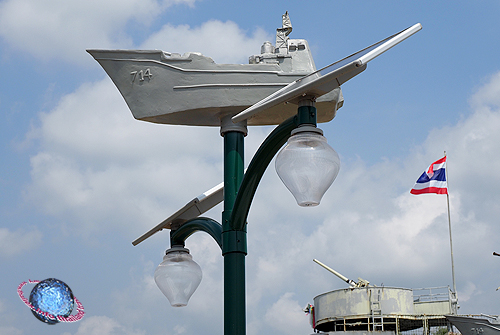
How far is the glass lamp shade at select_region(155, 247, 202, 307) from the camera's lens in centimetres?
623

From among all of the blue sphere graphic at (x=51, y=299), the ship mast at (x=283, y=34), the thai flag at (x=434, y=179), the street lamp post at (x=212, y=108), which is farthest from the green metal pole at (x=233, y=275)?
the thai flag at (x=434, y=179)

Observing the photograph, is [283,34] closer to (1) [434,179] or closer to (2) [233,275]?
(2) [233,275]

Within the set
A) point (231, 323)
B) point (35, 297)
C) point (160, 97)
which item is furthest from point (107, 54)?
point (35, 297)

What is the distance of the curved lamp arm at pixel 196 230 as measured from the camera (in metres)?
5.93

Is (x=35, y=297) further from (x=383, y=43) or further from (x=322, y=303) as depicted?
(x=322, y=303)

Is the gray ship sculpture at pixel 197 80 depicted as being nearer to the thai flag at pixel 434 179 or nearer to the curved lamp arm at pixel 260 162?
the curved lamp arm at pixel 260 162

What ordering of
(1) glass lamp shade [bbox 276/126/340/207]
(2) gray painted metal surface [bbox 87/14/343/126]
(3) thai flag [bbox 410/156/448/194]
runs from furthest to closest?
(3) thai flag [bbox 410/156/448/194] < (2) gray painted metal surface [bbox 87/14/343/126] < (1) glass lamp shade [bbox 276/126/340/207]

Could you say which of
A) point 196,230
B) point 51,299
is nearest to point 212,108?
point 196,230

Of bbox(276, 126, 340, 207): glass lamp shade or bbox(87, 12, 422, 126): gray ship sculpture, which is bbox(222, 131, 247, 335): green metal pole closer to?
bbox(87, 12, 422, 126): gray ship sculpture

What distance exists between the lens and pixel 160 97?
6.20 metres

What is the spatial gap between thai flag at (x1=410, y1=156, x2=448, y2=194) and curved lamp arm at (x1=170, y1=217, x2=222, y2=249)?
2786 cm

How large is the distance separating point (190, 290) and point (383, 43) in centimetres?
330

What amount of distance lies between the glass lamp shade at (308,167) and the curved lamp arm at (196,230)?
5.48ft

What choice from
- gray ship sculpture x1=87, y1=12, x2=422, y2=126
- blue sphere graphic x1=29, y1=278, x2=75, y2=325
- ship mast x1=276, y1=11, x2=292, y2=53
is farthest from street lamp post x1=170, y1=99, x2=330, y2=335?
blue sphere graphic x1=29, y1=278, x2=75, y2=325
